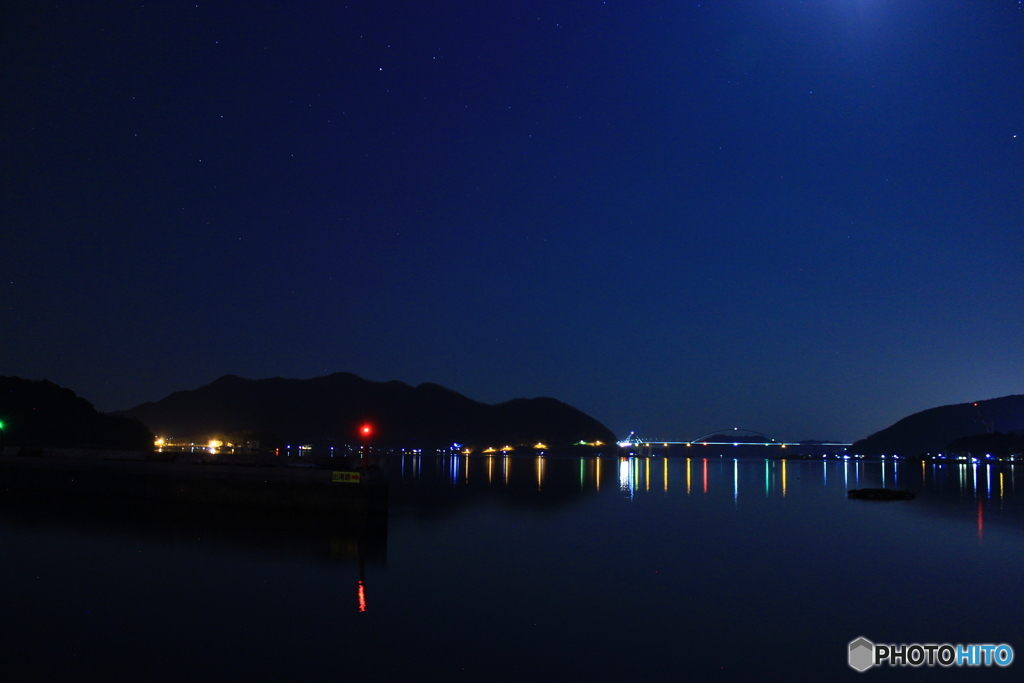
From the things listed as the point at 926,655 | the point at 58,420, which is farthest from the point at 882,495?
the point at 58,420

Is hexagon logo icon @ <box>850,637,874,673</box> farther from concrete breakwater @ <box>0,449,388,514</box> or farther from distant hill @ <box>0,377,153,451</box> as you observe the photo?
distant hill @ <box>0,377,153,451</box>

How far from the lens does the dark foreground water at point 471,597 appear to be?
33.0 ft

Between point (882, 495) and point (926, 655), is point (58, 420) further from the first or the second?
point (926, 655)

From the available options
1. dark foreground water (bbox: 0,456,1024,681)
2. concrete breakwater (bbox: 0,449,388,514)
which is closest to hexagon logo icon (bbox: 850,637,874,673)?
dark foreground water (bbox: 0,456,1024,681)

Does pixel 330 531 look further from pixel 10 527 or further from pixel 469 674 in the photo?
pixel 469 674

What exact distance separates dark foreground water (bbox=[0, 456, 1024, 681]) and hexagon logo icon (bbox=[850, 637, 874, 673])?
20 centimetres

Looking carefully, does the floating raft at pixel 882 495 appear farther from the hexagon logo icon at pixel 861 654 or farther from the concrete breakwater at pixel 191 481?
the hexagon logo icon at pixel 861 654

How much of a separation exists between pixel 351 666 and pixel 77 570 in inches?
371

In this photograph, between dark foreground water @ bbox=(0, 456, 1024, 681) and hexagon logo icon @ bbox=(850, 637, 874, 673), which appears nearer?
dark foreground water @ bbox=(0, 456, 1024, 681)

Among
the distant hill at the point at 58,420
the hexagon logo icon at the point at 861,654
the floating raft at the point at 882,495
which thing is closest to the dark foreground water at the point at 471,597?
the hexagon logo icon at the point at 861,654

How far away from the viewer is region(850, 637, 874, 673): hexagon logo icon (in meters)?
10.6

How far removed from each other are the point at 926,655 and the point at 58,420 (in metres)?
80.7

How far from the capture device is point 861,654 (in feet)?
36.7

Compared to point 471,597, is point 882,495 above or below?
below
